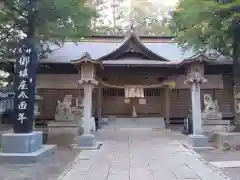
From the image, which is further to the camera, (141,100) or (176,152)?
(141,100)

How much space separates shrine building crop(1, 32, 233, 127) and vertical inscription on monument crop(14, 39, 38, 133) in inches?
246

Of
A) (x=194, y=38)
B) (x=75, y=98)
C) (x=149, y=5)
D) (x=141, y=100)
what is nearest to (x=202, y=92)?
(x=141, y=100)

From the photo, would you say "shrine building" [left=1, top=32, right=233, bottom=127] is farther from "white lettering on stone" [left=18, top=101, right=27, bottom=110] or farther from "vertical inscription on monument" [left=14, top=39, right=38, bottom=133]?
"white lettering on stone" [left=18, top=101, right=27, bottom=110]

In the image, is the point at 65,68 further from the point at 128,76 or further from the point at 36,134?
the point at 36,134

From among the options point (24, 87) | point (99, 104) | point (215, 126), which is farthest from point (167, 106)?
point (24, 87)

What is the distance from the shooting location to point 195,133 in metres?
11.0

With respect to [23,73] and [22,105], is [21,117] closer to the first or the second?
[22,105]

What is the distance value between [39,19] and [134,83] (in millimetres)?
9269

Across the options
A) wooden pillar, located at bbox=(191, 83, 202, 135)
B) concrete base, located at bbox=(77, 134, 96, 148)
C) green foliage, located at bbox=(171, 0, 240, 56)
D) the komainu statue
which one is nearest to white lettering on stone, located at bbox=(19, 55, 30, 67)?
concrete base, located at bbox=(77, 134, 96, 148)

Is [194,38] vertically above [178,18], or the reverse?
[178,18]

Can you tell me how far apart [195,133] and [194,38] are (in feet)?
12.5

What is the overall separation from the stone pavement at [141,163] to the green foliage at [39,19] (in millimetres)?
4424

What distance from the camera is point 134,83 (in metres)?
17.5

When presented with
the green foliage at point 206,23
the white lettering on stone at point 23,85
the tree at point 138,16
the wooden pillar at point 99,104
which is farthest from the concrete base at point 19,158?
the tree at point 138,16
